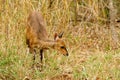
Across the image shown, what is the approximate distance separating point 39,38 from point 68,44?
1.52 meters

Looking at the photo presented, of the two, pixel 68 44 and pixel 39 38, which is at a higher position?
pixel 39 38

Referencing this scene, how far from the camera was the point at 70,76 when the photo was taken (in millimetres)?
5609

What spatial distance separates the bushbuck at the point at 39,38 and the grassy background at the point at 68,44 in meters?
0.19

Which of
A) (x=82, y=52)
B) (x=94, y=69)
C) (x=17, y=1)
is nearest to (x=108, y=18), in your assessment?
(x=82, y=52)

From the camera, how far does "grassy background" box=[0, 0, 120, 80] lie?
5.53 metres

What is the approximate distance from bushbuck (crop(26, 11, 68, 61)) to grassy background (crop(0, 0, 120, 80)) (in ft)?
0.63

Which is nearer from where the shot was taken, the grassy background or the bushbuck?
the grassy background

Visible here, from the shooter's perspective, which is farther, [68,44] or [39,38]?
[68,44]

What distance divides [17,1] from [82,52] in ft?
4.83

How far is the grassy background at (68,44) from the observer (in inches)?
218

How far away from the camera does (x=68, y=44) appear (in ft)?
23.7

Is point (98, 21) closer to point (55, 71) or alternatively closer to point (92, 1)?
point (92, 1)

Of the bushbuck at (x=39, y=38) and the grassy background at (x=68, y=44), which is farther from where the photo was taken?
the bushbuck at (x=39, y=38)

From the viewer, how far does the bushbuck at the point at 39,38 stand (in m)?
5.67
